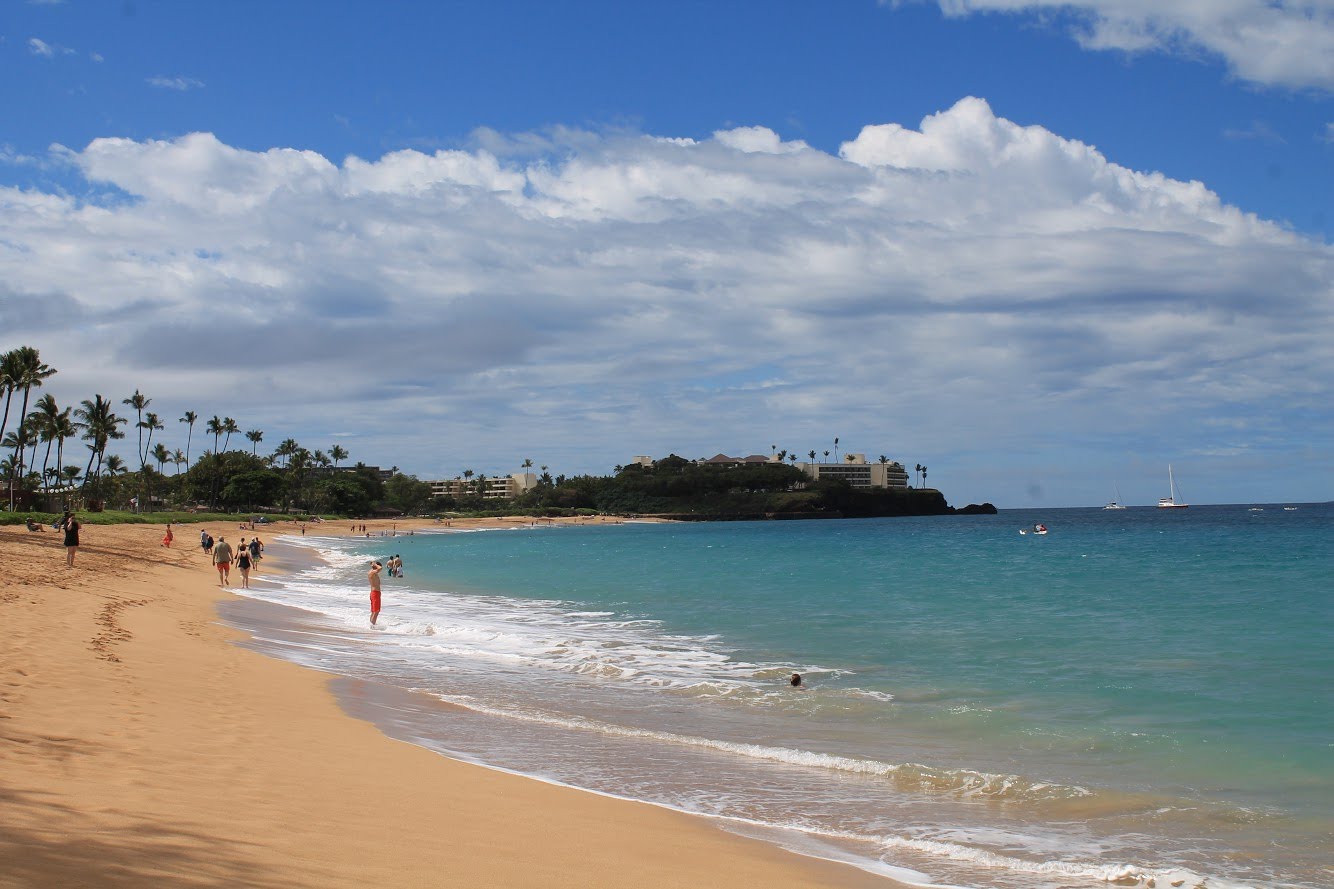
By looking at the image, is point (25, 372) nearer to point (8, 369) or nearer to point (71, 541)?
point (8, 369)

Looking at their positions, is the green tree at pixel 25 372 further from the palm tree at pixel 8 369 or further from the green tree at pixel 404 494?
the green tree at pixel 404 494

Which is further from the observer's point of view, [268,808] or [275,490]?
[275,490]

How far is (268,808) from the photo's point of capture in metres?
6.04

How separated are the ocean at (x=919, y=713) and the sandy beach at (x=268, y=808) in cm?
88

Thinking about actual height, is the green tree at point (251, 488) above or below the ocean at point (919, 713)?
above

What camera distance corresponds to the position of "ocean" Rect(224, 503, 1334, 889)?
7.37 meters

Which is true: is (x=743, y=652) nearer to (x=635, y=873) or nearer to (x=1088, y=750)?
(x=1088, y=750)

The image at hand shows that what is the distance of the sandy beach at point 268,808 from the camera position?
15.8ft

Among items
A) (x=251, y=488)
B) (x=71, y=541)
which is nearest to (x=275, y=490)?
(x=251, y=488)

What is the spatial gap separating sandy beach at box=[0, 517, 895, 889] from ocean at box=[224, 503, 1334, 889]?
0.88m

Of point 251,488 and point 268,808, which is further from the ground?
point 251,488

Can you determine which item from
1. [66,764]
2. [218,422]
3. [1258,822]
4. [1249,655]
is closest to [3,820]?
[66,764]

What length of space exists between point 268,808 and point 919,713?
28.1ft

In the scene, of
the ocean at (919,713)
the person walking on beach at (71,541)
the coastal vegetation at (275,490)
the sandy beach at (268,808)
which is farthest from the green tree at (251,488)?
the sandy beach at (268,808)
